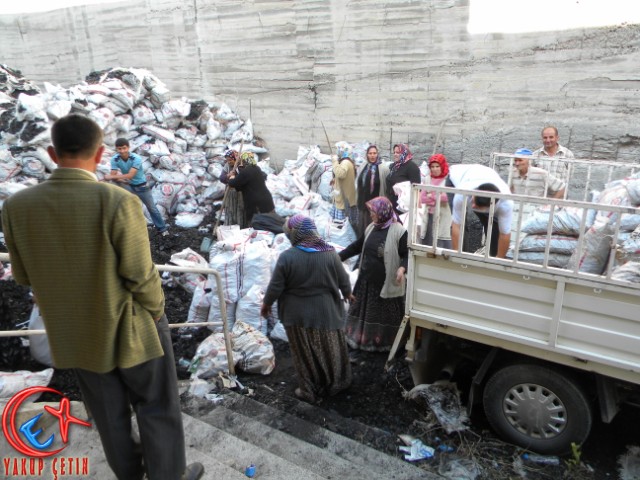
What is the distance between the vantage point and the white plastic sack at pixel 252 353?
4.07 metres

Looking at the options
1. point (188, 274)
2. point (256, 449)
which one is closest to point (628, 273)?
point (256, 449)

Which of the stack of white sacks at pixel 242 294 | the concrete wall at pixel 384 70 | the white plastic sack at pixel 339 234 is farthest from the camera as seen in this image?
the white plastic sack at pixel 339 234

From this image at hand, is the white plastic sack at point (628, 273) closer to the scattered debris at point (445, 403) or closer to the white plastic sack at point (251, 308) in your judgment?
the scattered debris at point (445, 403)

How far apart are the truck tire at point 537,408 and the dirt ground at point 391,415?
111 mm

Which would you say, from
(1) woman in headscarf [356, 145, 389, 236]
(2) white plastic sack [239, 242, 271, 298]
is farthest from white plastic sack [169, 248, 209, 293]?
(1) woman in headscarf [356, 145, 389, 236]

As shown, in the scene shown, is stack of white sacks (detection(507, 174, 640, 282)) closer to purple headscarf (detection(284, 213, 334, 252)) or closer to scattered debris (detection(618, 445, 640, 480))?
scattered debris (detection(618, 445, 640, 480))

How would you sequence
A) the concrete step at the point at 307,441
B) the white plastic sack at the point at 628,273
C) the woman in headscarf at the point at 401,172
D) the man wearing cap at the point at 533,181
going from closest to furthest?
the white plastic sack at the point at 628,273
the concrete step at the point at 307,441
the man wearing cap at the point at 533,181
the woman in headscarf at the point at 401,172

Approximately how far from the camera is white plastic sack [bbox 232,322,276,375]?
4.07 meters

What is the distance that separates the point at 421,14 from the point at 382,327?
217 inches

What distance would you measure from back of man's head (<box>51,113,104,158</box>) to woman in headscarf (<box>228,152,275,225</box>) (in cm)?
479

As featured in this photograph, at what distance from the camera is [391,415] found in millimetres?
3625

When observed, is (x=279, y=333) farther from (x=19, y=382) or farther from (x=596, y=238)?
(x=596, y=238)

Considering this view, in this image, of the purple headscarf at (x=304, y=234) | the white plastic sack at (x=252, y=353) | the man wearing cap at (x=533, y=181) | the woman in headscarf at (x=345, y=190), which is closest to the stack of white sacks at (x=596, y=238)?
the man wearing cap at (x=533, y=181)

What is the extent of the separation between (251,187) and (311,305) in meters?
3.46
